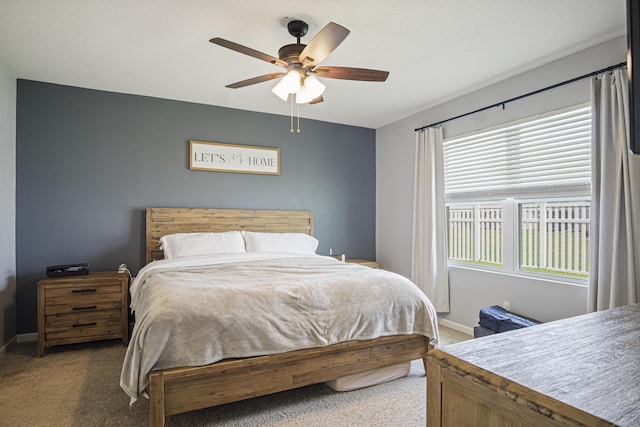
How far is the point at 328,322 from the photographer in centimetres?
221

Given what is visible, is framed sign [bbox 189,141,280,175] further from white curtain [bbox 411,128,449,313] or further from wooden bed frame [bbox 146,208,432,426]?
wooden bed frame [bbox 146,208,432,426]

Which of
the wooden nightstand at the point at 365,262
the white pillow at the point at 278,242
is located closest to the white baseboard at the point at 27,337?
the white pillow at the point at 278,242

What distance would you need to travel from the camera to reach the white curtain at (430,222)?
3.92 m

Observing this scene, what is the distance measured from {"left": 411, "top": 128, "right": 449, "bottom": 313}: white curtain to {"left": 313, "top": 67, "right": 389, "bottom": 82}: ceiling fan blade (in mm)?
1758

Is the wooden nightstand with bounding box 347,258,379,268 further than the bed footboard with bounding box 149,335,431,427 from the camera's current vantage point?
Yes

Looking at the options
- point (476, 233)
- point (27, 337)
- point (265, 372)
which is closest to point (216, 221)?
point (27, 337)

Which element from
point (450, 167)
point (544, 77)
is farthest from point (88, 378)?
point (544, 77)

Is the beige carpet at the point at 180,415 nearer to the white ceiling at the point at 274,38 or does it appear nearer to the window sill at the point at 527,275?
the window sill at the point at 527,275

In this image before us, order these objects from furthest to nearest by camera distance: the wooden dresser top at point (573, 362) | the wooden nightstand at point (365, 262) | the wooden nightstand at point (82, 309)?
the wooden nightstand at point (365, 262) < the wooden nightstand at point (82, 309) < the wooden dresser top at point (573, 362)

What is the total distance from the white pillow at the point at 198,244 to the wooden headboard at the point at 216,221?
160 mm

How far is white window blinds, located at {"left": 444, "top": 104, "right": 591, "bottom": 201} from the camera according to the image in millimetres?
2795

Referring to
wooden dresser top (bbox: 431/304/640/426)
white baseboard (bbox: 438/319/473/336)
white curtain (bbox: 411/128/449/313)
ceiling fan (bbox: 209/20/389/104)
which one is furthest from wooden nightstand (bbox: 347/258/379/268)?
wooden dresser top (bbox: 431/304/640/426)

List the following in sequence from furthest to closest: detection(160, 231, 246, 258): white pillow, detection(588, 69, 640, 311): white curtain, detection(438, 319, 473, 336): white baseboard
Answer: detection(438, 319, 473, 336): white baseboard → detection(160, 231, 246, 258): white pillow → detection(588, 69, 640, 311): white curtain

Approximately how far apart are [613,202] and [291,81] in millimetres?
2481
